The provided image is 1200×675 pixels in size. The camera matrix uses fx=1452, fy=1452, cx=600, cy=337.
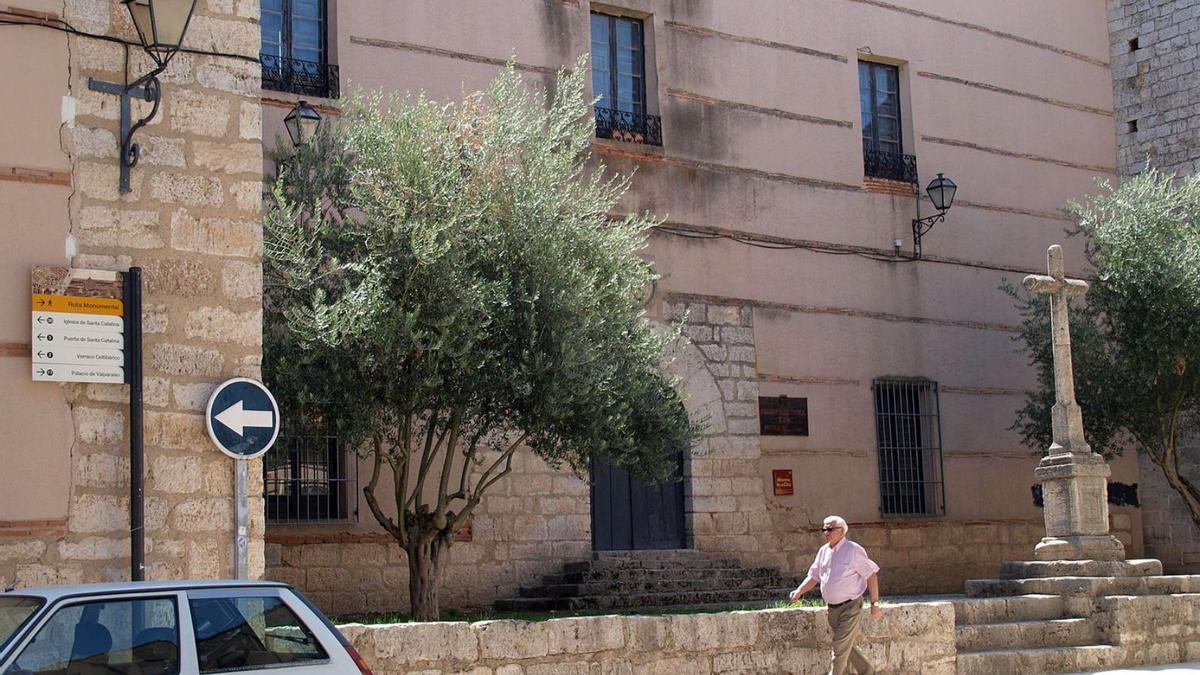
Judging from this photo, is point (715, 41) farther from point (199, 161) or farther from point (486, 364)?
point (199, 161)

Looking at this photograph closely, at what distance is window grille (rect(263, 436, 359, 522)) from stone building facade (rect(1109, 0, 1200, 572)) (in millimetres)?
11580

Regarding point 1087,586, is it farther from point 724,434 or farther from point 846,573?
point 724,434

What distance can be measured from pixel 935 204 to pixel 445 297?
9.12 m

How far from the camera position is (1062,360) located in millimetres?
14164

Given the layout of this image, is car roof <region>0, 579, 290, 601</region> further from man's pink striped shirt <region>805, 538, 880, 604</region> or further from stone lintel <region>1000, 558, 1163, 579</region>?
stone lintel <region>1000, 558, 1163, 579</region>

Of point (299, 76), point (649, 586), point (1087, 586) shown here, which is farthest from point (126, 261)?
point (1087, 586)

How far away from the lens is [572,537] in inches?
575

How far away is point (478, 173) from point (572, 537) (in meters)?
5.09

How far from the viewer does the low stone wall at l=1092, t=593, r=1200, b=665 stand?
1305cm

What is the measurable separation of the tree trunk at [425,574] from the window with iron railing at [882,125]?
28.3 ft

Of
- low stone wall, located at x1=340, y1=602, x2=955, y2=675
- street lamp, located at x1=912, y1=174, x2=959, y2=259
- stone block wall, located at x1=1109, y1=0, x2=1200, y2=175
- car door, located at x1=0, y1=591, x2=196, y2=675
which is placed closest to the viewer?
car door, located at x1=0, y1=591, x2=196, y2=675

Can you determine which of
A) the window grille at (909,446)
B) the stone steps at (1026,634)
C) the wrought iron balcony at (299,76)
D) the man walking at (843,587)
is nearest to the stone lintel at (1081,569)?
the stone steps at (1026,634)

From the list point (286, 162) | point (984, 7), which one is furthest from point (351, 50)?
point (984, 7)

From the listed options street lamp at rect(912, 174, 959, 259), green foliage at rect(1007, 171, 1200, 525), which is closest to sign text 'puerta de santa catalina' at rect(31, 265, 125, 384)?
street lamp at rect(912, 174, 959, 259)
